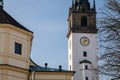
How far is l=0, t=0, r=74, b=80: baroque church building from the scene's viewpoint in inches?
1298

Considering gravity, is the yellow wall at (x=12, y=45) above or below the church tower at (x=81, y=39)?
below

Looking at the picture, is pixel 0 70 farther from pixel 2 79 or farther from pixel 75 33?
pixel 75 33

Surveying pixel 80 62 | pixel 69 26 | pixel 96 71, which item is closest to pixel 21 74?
pixel 96 71

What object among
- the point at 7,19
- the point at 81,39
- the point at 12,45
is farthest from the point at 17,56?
the point at 81,39

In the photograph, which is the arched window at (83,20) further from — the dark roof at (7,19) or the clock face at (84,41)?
the dark roof at (7,19)

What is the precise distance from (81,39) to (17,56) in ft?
166

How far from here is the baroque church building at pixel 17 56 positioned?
33.0m

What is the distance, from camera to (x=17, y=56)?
34062 millimetres

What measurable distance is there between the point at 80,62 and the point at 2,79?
49.3m

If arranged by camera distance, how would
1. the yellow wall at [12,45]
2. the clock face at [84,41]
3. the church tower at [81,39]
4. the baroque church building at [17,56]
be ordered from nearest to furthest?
the baroque church building at [17,56] → the yellow wall at [12,45] → the church tower at [81,39] → the clock face at [84,41]

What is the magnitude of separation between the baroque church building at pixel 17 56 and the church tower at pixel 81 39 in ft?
142

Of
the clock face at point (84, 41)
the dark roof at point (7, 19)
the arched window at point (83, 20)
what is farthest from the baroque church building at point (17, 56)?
the arched window at point (83, 20)

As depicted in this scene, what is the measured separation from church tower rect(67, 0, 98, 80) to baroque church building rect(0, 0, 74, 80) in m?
43.4

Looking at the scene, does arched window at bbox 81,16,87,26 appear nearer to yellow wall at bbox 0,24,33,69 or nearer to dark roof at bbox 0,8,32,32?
dark roof at bbox 0,8,32,32
